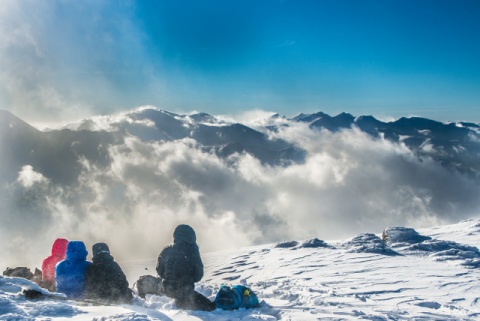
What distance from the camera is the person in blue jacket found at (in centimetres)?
948

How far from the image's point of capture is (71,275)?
950 centimetres

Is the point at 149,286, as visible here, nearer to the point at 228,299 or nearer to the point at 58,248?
the point at 58,248

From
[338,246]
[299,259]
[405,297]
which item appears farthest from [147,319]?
[338,246]

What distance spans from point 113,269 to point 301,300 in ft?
20.7

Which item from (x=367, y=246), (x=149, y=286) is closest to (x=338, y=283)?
(x=149, y=286)

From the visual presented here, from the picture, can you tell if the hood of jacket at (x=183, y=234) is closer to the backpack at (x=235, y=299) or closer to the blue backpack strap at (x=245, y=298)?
the backpack at (x=235, y=299)

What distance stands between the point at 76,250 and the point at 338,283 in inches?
634

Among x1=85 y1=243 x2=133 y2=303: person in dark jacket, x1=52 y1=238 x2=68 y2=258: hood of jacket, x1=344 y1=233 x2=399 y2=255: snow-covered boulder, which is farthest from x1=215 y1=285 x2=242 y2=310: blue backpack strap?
x1=344 y1=233 x2=399 y2=255: snow-covered boulder

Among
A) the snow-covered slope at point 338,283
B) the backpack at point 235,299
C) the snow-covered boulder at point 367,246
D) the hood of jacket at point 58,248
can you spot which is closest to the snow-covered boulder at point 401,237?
the snow-covered slope at point 338,283

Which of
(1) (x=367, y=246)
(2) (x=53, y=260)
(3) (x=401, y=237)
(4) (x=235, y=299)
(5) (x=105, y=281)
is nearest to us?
(5) (x=105, y=281)

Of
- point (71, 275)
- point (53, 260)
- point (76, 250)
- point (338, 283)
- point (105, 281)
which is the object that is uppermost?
point (76, 250)

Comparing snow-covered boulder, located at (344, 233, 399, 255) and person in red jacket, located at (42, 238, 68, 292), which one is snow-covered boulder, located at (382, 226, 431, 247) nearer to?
snow-covered boulder, located at (344, 233, 399, 255)

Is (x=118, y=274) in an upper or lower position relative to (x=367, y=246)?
upper

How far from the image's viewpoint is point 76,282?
31.2 ft
